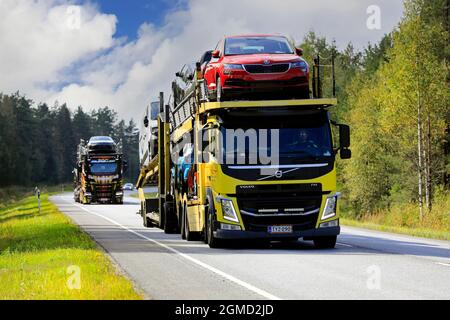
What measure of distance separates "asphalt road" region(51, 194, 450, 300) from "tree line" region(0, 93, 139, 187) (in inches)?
4666

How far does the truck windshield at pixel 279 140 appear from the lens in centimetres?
1830

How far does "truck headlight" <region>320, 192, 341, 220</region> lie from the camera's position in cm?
1847

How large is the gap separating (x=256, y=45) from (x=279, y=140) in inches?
101

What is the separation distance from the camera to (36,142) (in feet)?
577

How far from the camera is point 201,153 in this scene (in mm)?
19703

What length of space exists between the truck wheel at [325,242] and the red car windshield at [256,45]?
414 centimetres

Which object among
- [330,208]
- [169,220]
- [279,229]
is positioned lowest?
[169,220]

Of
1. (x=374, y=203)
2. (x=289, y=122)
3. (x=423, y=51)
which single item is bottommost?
(x=374, y=203)

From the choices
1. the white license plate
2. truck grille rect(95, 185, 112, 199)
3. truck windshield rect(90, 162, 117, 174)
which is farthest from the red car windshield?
truck grille rect(95, 185, 112, 199)

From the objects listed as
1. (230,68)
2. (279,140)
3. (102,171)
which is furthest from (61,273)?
(102,171)

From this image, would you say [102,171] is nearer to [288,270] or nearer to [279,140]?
[279,140]
